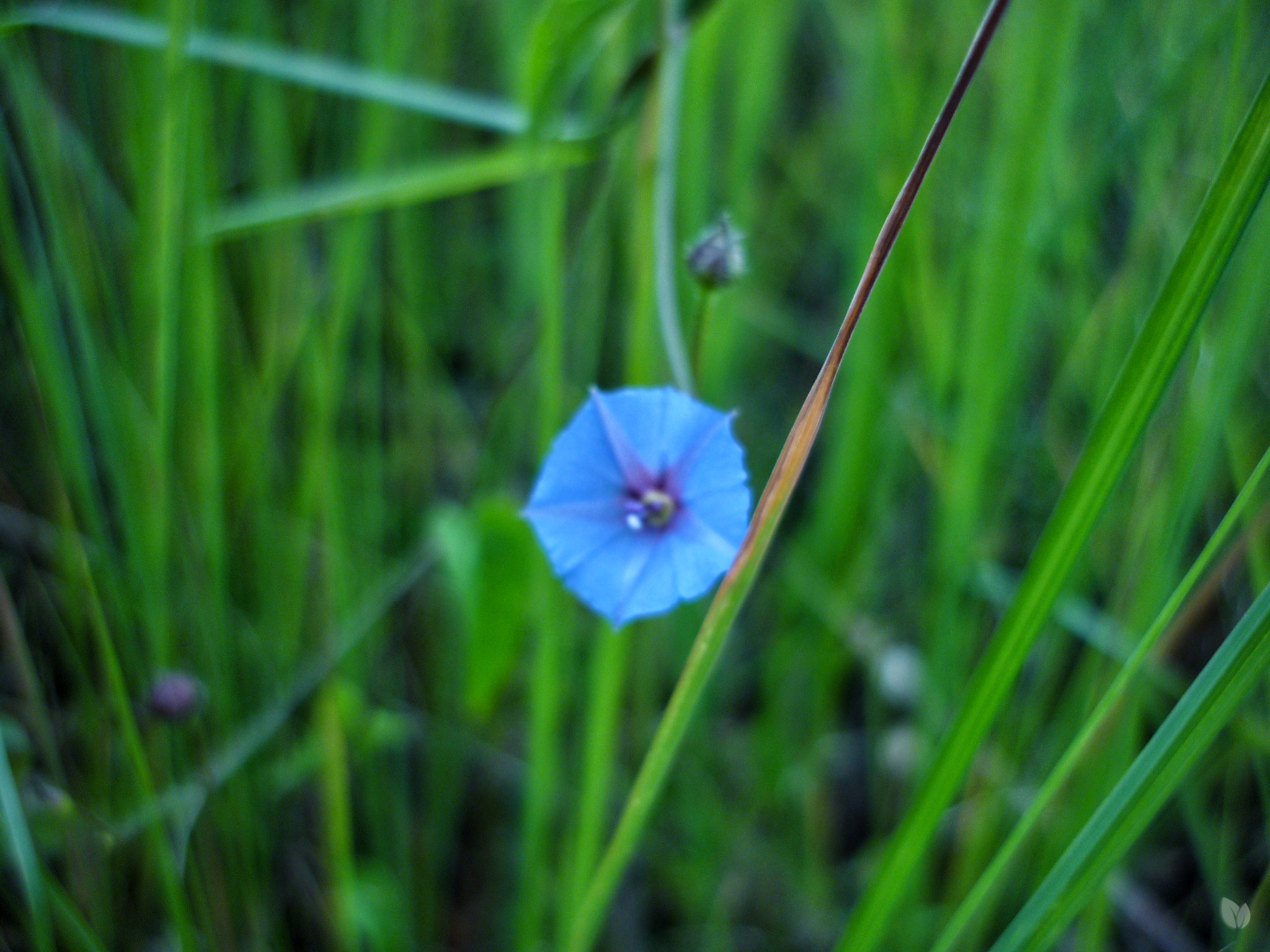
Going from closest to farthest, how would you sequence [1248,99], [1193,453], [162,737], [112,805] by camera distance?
[1193,453] → [1248,99] → [162,737] → [112,805]

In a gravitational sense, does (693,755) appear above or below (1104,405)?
below

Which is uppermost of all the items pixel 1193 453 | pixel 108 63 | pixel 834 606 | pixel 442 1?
pixel 442 1

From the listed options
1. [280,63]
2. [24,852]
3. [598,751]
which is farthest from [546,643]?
[280,63]

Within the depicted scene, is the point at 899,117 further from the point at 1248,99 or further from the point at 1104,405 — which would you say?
the point at 1104,405

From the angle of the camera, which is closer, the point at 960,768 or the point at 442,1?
the point at 960,768

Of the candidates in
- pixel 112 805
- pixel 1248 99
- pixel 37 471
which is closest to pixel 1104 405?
pixel 1248 99

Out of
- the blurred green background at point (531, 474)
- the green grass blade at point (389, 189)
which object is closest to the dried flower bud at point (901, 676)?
the blurred green background at point (531, 474)
